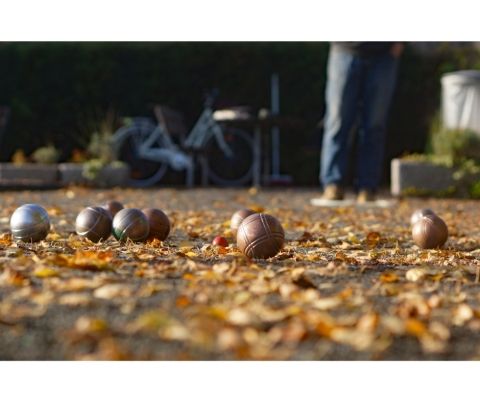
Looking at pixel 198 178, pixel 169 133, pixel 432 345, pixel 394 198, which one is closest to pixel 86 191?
pixel 169 133

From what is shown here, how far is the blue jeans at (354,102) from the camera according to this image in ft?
28.2

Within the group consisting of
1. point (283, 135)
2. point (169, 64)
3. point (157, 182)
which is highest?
point (169, 64)

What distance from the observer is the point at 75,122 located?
13.4 m

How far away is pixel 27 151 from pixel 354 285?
10.6 meters

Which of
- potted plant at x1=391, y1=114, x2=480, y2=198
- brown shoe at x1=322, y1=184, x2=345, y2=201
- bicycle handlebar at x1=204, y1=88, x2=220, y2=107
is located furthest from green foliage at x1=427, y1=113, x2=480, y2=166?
bicycle handlebar at x1=204, y1=88, x2=220, y2=107

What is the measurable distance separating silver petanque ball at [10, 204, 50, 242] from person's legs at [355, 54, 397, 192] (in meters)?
4.84

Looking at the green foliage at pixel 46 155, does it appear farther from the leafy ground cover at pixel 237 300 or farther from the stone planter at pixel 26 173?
the leafy ground cover at pixel 237 300

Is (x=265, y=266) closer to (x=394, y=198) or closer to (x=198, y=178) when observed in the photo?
(x=394, y=198)

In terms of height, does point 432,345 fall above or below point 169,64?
below

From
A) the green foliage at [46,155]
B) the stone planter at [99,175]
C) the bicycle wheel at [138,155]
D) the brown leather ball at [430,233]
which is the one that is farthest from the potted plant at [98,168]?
the brown leather ball at [430,233]

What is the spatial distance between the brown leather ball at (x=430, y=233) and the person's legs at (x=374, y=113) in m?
3.82

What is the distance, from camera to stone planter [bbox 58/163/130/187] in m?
12.2

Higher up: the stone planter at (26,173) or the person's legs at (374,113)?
the person's legs at (374,113)

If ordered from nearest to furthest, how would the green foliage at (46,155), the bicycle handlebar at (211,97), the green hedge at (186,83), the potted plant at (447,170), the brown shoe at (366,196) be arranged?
the brown shoe at (366,196) → the potted plant at (447,170) → the green foliage at (46,155) → the green hedge at (186,83) → the bicycle handlebar at (211,97)
